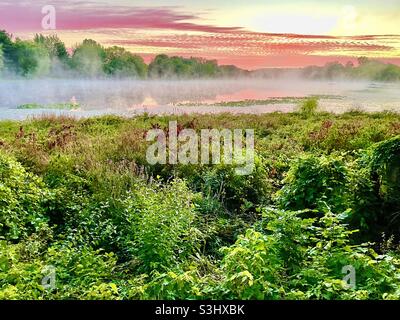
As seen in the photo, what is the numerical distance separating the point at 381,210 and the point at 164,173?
9.84ft

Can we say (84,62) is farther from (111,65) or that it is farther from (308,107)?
(308,107)

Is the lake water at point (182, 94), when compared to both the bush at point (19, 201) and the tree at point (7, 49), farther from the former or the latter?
the bush at point (19, 201)

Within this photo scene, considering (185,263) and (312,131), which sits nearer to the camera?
(185,263)

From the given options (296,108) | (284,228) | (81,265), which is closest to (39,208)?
(81,265)

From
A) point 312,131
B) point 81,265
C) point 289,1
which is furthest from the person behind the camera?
point 312,131

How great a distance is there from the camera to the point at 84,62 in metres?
8.14

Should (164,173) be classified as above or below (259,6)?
below

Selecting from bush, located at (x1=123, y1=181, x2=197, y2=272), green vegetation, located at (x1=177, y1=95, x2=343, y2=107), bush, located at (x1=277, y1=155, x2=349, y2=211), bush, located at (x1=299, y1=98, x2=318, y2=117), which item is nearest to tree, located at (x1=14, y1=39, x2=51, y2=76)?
green vegetation, located at (x1=177, y1=95, x2=343, y2=107)

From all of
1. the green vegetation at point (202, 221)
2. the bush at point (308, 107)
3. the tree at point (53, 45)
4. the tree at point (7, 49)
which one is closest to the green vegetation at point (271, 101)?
the bush at point (308, 107)

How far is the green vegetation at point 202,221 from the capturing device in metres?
3.39

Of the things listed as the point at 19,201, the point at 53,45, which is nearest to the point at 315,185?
the point at 19,201

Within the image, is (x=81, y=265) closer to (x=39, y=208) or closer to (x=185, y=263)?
(x=185, y=263)

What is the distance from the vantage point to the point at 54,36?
26.3ft

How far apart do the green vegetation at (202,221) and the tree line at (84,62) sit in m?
1.10
